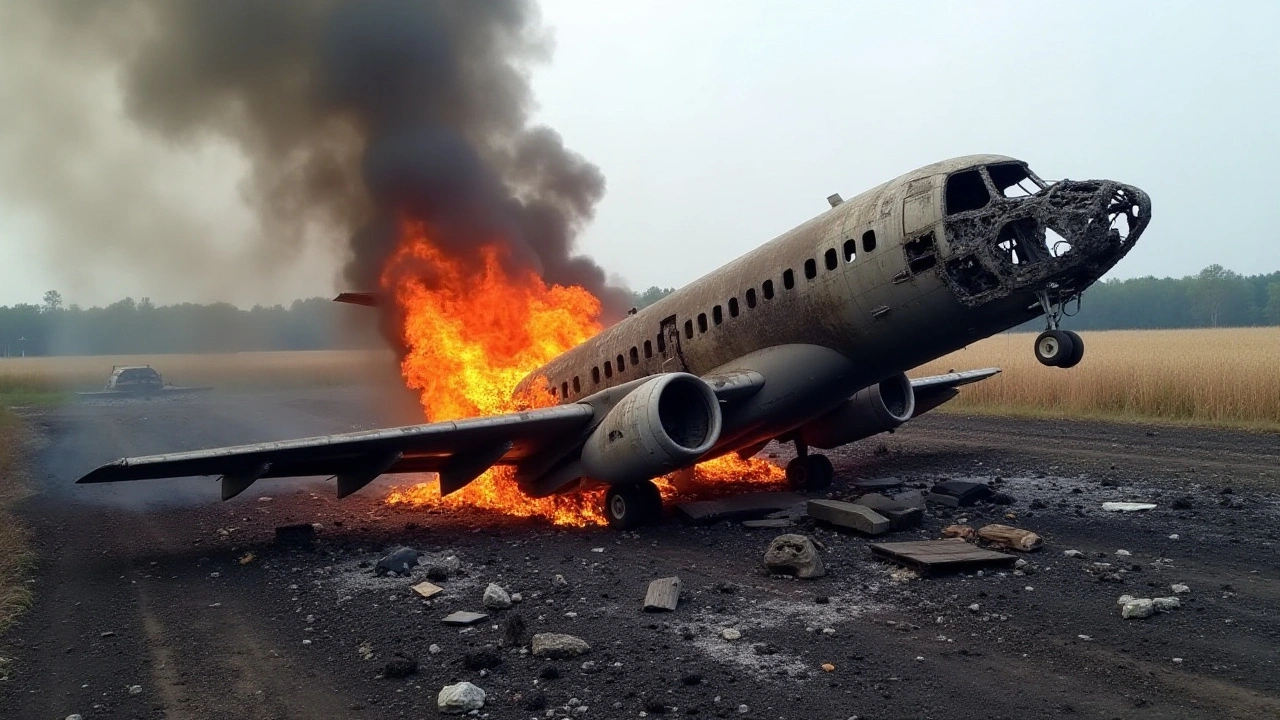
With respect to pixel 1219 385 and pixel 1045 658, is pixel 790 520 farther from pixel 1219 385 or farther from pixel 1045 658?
pixel 1219 385

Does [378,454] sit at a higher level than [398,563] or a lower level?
higher

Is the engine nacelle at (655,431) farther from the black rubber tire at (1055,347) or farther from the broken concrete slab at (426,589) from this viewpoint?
the black rubber tire at (1055,347)

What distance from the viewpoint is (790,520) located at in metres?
11.6

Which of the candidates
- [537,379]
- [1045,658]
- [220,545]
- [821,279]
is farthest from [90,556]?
[1045,658]

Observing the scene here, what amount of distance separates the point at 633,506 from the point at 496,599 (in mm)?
4023

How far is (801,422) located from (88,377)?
7184cm

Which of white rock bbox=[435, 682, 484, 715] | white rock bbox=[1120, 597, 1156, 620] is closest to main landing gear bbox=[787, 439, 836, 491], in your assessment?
white rock bbox=[1120, 597, 1156, 620]

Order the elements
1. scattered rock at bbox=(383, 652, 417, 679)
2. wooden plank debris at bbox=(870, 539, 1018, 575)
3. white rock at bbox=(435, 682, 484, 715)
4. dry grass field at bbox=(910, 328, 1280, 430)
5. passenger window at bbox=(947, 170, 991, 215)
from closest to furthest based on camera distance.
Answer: white rock at bbox=(435, 682, 484, 715) → scattered rock at bbox=(383, 652, 417, 679) → wooden plank debris at bbox=(870, 539, 1018, 575) → passenger window at bbox=(947, 170, 991, 215) → dry grass field at bbox=(910, 328, 1280, 430)

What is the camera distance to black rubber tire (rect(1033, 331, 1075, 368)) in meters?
8.99

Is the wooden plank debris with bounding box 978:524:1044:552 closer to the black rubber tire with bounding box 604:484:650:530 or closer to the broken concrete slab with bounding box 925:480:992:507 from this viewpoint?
the broken concrete slab with bounding box 925:480:992:507

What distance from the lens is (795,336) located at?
11.7 metres

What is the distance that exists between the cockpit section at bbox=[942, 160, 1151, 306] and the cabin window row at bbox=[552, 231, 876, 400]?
1.25 meters

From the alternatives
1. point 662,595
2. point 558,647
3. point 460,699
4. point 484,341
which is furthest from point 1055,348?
point 484,341

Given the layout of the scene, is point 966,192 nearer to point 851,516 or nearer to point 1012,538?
point 1012,538
